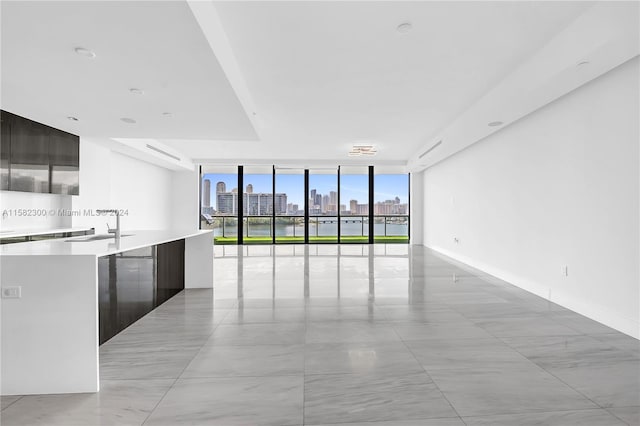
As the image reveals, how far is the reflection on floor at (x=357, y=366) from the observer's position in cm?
196

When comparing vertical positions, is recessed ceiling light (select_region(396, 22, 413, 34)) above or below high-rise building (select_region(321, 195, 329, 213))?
above

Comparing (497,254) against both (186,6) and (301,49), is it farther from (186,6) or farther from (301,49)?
(186,6)

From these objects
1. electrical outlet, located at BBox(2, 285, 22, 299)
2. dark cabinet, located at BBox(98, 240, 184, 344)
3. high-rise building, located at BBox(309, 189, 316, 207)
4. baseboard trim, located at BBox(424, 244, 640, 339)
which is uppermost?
high-rise building, located at BBox(309, 189, 316, 207)

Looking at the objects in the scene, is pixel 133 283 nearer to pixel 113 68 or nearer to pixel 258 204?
pixel 113 68

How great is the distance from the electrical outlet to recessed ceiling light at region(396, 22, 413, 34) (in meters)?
3.55

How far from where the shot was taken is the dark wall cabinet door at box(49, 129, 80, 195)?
5.34 metres

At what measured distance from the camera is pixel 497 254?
5.93m

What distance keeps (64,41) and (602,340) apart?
5124 mm

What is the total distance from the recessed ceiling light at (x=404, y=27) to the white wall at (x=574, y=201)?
2.16 meters

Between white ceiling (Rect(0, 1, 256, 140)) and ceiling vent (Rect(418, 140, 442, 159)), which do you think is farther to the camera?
ceiling vent (Rect(418, 140, 442, 159))

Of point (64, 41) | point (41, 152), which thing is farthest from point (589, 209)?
point (41, 152)

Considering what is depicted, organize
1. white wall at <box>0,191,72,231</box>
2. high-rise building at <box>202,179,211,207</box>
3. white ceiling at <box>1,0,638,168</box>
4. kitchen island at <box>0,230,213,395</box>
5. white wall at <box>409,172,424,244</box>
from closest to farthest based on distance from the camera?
kitchen island at <box>0,230,213,395</box> < white ceiling at <box>1,0,638,168</box> < white wall at <box>0,191,72,231</box> < white wall at <box>409,172,424,244</box> < high-rise building at <box>202,179,211,207</box>

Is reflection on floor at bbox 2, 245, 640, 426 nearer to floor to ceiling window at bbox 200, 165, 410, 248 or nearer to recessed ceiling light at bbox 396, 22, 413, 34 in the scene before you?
recessed ceiling light at bbox 396, 22, 413, 34

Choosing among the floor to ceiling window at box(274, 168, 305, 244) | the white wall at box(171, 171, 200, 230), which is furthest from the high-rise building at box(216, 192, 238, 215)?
the floor to ceiling window at box(274, 168, 305, 244)
